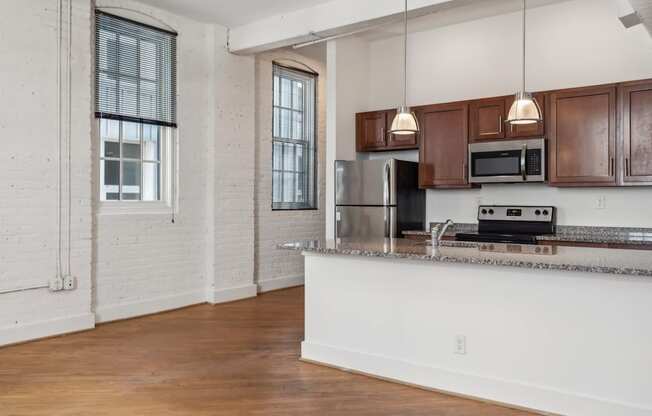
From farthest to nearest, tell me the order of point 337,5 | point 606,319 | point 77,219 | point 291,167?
point 291,167 → point 337,5 → point 77,219 → point 606,319

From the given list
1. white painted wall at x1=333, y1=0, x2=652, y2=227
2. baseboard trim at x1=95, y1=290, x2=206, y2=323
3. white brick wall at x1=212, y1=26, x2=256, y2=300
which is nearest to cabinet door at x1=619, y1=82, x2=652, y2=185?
white painted wall at x1=333, y1=0, x2=652, y2=227

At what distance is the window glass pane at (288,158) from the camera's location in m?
6.85

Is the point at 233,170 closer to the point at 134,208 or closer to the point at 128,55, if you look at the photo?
the point at 134,208

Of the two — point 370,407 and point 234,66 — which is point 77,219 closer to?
point 234,66

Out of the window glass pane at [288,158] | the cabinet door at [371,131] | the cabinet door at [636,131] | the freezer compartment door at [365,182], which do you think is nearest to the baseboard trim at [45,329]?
the freezer compartment door at [365,182]

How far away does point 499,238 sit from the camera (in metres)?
5.05

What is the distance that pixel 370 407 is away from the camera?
291cm

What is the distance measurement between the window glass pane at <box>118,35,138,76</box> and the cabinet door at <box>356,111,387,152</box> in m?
2.47

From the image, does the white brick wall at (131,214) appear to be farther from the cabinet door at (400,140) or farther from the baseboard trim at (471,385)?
the baseboard trim at (471,385)

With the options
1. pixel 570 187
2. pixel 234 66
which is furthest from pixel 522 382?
pixel 234 66

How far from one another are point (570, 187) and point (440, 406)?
294 cm

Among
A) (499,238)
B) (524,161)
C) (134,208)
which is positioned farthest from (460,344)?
(134,208)

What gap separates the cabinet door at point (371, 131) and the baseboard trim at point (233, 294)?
2057 mm

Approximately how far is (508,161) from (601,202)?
91 cm
